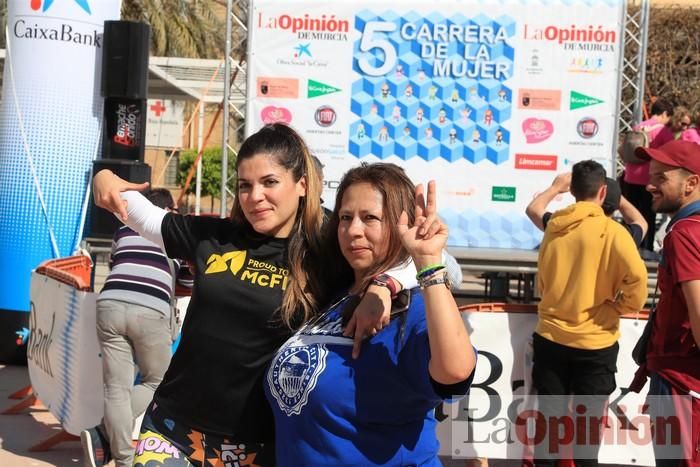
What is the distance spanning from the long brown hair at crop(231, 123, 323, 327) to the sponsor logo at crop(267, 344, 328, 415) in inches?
9.9

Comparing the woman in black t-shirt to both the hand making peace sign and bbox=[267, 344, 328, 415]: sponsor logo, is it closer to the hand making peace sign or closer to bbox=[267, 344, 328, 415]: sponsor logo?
bbox=[267, 344, 328, 415]: sponsor logo

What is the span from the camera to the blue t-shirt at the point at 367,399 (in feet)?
7.59

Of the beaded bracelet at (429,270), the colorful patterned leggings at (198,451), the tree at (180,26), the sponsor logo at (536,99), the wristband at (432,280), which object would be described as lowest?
the colorful patterned leggings at (198,451)

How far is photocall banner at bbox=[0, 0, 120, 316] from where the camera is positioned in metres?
8.92

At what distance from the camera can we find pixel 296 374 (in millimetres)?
2502

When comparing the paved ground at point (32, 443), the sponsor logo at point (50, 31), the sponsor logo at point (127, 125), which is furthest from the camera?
the sponsor logo at point (127, 125)

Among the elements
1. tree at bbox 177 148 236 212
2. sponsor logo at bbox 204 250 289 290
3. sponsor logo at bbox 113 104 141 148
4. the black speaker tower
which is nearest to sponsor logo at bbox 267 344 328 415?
sponsor logo at bbox 204 250 289 290

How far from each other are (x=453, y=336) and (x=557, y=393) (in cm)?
360

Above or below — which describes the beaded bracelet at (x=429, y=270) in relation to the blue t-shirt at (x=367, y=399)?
above

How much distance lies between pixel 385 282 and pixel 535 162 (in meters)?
6.99

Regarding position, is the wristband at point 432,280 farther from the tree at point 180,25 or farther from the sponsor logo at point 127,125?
the tree at point 180,25

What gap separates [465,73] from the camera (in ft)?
29.9

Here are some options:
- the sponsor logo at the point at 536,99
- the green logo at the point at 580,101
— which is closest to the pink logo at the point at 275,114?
the sponsor logo at the point at 536,99

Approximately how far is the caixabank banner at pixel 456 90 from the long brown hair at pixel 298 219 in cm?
602
